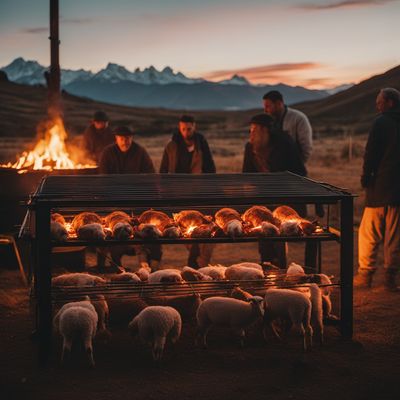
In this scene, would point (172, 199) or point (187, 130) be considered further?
point (187, 130)

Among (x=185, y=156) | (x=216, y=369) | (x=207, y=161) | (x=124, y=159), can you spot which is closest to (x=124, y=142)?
(x=124, y=159)

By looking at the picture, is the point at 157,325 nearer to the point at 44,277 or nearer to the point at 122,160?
the point at 44,277

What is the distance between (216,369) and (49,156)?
6.44 meters

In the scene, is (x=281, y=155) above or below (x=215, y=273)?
above

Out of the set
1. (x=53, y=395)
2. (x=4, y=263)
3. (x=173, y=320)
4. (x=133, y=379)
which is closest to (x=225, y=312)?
(x=173, y=320)

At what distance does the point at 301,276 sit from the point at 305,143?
3263 mm

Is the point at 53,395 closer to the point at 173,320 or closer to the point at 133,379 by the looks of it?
the point at 133,379

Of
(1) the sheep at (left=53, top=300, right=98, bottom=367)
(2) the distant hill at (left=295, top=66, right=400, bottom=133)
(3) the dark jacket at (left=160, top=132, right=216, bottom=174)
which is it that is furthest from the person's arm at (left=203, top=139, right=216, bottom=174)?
(2) the distant hill at (left=295, top=66, right=400, bottom=133)

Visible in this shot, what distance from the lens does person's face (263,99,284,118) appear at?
32.2ft

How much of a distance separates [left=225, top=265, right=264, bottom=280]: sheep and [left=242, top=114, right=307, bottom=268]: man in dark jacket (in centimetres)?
183

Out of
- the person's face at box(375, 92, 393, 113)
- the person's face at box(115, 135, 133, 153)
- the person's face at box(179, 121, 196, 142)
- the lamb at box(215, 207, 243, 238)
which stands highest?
the person's face at box(375, 92, 393, 113)

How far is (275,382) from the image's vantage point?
5746mm

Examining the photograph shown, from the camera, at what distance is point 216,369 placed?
604 cm

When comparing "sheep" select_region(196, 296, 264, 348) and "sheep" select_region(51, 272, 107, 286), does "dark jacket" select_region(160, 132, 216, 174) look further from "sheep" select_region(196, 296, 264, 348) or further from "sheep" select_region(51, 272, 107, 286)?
"sheep" select_region(196, 296, 264, 348)
